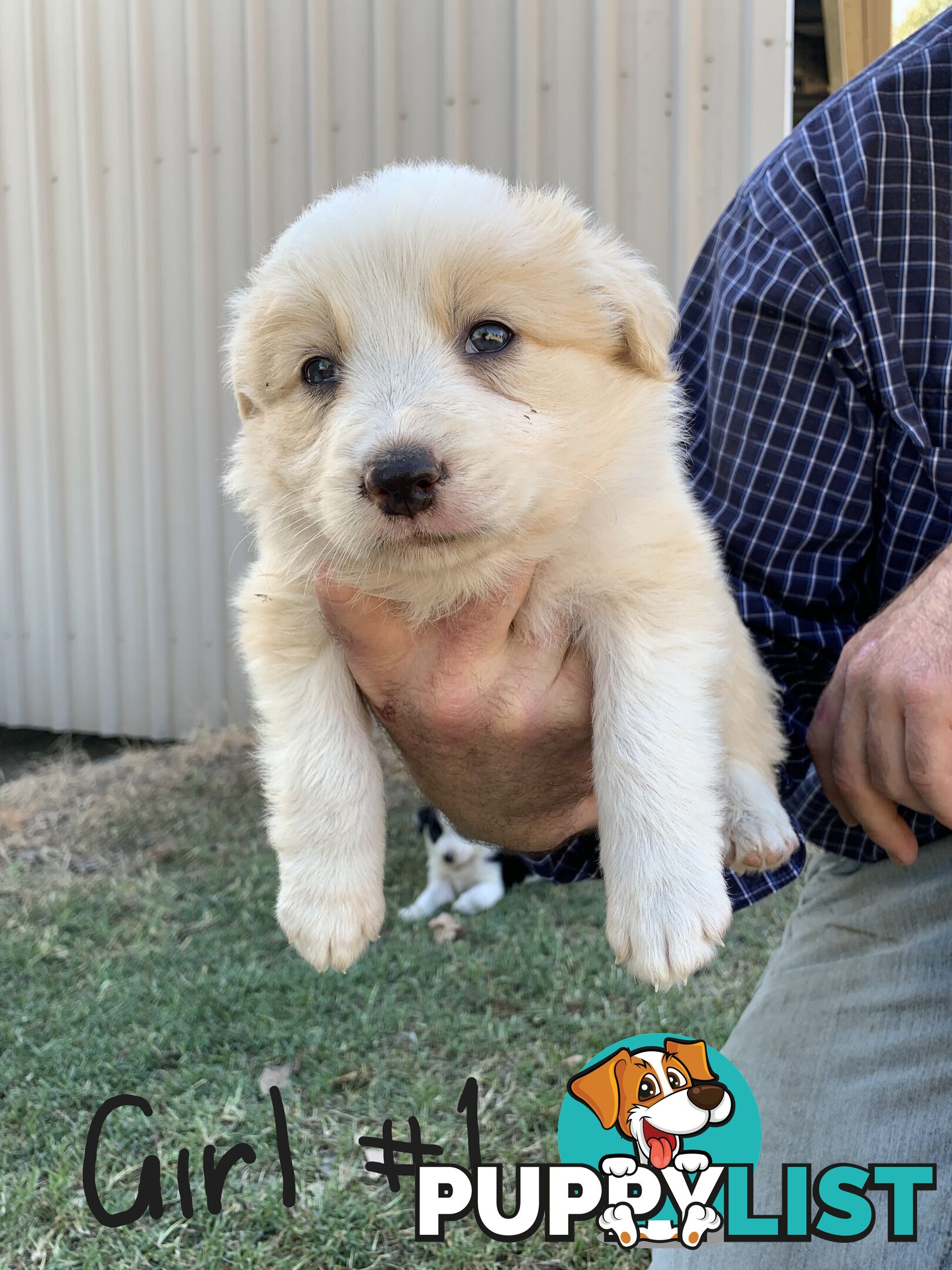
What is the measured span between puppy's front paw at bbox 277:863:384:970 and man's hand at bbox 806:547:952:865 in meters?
0.92

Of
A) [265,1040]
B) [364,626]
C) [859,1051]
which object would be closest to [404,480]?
[364,626]

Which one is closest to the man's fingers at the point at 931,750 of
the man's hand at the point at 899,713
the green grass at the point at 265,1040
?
the man's hand at the point at 899,713

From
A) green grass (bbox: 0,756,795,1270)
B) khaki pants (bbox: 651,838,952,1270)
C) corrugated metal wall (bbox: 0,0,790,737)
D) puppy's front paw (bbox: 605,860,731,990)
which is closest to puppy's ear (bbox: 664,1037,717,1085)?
khaki pants (bbox: 651,838,952,1270)

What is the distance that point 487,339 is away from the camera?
177 centimetres

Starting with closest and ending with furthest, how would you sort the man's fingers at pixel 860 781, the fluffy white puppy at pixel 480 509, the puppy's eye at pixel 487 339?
the fluffy white puppy at pixel 480 509
the puppy's eye at pixel 487 339
the man's fingers at pixel 860 781

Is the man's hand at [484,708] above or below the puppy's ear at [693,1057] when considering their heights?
above

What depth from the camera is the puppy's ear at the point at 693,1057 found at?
2.16 meters

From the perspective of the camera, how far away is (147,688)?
A: 6836mm

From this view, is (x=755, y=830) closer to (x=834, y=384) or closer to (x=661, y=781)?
(x=661, y=781)

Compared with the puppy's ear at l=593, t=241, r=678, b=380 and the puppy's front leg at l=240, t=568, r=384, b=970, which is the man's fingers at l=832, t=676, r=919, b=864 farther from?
the puppy's front leg at l=240, t=568, r=384, b=970

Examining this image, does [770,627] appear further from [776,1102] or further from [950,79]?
[950,79]

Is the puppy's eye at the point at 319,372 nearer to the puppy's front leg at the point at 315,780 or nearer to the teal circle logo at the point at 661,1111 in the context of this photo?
the puppy's front leg at the point at 315,780

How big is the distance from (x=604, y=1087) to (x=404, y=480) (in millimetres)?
1353

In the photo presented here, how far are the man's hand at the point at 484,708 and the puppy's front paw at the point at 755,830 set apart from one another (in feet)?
1.00
